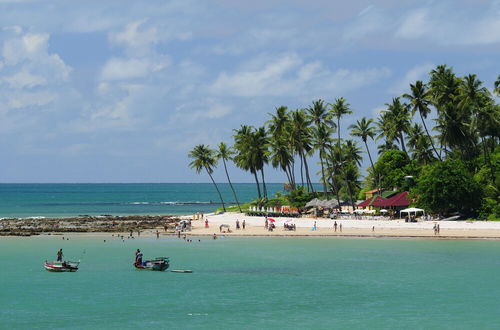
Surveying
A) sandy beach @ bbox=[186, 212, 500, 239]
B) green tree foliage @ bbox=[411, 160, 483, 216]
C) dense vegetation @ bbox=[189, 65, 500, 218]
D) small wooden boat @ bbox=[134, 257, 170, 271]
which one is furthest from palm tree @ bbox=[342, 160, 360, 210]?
small wooden boat @ bbox=[134, 257, 170, 271]

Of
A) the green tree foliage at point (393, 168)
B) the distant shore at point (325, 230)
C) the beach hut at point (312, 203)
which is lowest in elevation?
the distant shore at point (325, 230)

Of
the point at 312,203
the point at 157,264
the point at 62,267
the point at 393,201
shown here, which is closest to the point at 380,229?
the point at 393,201

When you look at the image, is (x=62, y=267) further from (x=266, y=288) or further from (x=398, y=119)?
(x=398, y=119)

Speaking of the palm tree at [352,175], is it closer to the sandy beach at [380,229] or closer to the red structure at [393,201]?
the red structure at [393,201]

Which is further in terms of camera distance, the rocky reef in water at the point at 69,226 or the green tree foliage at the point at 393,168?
the green tree foliage at the point at 393,168

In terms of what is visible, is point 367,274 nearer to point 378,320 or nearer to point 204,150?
point 378,320

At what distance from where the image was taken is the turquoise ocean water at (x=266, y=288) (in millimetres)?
33594

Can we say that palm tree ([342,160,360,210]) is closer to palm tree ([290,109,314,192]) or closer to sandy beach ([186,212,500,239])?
palm tree ([290,109,314,192])

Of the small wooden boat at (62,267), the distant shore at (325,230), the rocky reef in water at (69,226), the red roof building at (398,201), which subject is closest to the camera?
the small wooden boat at (62,267)

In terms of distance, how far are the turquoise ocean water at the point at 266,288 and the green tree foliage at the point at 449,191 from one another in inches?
660

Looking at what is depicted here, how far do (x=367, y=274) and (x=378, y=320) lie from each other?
1399 centimetres

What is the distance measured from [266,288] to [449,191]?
152ft

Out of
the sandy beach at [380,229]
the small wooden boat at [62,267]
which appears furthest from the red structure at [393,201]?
the small wooden boat at [62,267]

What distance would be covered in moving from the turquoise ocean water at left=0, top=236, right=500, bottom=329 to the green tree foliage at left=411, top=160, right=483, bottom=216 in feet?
55.0
